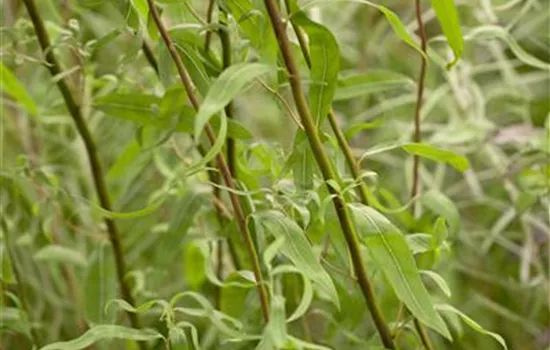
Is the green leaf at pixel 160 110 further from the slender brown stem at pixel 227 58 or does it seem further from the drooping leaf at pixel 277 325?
the drooping leaf at pixel 277 325

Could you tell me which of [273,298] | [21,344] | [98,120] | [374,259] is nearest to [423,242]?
[374,259]

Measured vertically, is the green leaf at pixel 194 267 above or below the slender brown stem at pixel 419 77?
below

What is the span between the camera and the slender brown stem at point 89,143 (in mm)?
724

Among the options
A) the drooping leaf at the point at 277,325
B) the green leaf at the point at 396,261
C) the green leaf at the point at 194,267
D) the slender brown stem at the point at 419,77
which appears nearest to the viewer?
the drooping leaf at the point at 277,325

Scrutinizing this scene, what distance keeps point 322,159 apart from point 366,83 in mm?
200

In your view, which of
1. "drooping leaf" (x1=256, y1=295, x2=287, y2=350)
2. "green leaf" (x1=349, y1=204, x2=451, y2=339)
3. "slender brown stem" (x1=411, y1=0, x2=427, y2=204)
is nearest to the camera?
"drooping leaf" (x1=256, y1=295, x2=287, y2=350)

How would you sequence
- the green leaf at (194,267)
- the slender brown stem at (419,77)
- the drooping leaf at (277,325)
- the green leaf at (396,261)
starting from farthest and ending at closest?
the green leaf at (194,267) < the slender brown stem at (419,77) < the green leaf at (396,261) < the drooping leaf at (277,325)

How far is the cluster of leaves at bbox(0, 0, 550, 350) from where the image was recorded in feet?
1.94

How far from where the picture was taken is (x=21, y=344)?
0.90m

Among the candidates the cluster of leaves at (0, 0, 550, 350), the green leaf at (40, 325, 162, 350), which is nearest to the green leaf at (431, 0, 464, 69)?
the cluster of leaves at (0, 0, 550, 350)

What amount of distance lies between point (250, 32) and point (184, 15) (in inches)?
5.7

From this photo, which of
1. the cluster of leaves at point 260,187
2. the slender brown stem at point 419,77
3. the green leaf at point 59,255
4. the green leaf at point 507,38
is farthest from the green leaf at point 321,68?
the green leaf at point 59,255

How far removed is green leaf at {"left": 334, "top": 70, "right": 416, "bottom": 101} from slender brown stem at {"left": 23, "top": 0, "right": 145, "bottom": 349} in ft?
0.60

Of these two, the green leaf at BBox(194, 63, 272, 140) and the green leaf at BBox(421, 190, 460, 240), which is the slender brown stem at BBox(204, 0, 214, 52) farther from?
the green leaf at BBox(421, 190, 460, 240)
